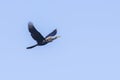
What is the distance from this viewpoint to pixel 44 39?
60.2 meters

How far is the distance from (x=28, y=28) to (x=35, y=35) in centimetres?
140

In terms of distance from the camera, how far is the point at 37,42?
59812 millimetres

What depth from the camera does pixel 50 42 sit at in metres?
60.5

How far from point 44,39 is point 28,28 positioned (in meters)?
3.35

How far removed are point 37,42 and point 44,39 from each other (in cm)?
78

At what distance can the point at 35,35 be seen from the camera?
192ft

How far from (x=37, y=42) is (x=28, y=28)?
9.40ft

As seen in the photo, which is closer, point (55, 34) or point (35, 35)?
point (35, 35)

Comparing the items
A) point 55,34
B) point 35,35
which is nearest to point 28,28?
Result: point 35,35

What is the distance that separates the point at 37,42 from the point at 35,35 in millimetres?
1504

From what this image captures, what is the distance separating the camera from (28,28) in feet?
188

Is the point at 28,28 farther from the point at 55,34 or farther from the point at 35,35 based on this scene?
the point at 55,34
